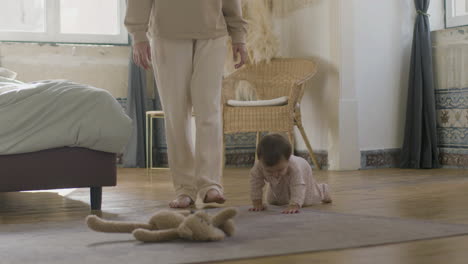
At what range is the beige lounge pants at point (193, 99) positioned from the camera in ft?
8.77

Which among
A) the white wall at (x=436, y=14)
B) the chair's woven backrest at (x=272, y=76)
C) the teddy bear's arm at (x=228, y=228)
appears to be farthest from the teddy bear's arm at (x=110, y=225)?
the white wall at (x=436, y=14)

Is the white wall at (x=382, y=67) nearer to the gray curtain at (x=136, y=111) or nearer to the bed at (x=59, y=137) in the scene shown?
the gray curtain at (x=136, y=111)

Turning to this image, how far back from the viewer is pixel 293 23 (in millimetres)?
5562

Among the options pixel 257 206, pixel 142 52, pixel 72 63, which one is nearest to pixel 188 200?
pixel 257 206

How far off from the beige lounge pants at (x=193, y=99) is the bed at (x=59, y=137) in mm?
216

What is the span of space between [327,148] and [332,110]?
0.99ft

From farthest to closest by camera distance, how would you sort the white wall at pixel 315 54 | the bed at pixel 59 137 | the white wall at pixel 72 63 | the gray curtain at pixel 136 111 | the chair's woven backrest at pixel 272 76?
the gray curtain at pixel 136 111 → the white wall at pixel 72 63 → the chair's woven backrest at pixel 272 76 → the white wall at pixel 315 54 → the bed at pixel 59 137

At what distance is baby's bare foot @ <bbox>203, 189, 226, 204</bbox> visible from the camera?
2.57m

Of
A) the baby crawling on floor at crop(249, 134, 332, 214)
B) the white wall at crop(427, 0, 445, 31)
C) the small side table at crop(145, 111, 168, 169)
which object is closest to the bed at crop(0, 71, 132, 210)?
the baby crawling on floor at crop(249, 134, 332, 214)

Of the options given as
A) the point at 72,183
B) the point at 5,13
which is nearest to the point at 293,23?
the point at 5,13

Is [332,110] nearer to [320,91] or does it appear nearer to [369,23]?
[320,91]

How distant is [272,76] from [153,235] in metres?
3.80

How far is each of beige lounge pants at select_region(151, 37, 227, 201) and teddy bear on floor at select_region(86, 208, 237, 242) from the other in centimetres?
83

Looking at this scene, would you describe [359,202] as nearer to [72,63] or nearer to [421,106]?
[421,106]
